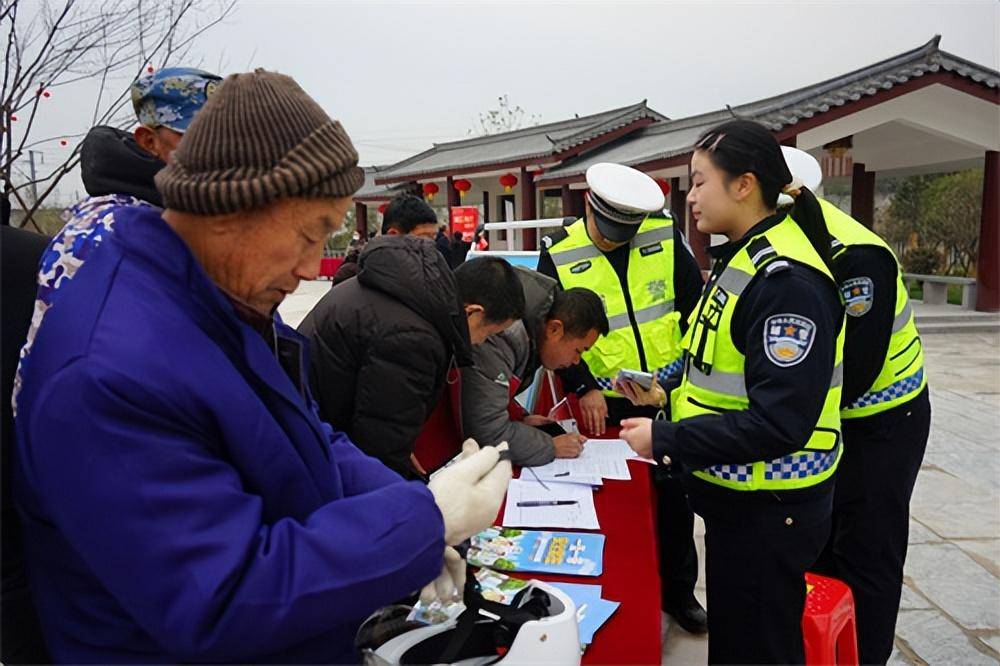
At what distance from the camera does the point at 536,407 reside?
9.98 feet

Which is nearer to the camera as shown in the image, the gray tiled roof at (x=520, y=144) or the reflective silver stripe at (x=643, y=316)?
the reflective silver stripe at (x=643, y=316)

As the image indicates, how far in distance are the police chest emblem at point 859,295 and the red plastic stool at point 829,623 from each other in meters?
0.79

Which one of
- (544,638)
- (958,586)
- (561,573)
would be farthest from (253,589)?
(958,586)

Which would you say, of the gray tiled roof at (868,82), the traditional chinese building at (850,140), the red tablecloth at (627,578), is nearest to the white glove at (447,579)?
the red tablecloth at (627,578)

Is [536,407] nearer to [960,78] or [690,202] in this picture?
[690,202]

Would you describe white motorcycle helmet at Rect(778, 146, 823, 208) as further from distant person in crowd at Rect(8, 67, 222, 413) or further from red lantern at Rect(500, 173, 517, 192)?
red lantern at Rect(500, 173, 517, 192)

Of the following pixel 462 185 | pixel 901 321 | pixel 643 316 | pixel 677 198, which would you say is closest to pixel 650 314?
pixel 643 316

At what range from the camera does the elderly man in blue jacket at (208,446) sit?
2.15 feet

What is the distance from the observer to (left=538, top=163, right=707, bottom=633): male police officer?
2.60m

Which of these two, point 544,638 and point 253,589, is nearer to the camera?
point 253,589

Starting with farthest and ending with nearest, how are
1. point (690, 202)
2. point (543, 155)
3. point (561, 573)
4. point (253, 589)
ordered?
1. point (543, 155)
2. point (690, 202)
3. point (561, 573)
4. point (253, 589)

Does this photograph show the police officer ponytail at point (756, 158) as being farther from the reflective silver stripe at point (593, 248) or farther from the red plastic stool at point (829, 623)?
the reflective silver stripe at point (593, 248)

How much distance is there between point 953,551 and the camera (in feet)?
10.6

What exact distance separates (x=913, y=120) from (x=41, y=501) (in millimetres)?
10444
